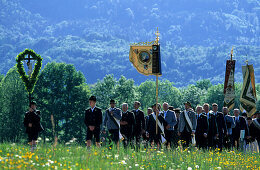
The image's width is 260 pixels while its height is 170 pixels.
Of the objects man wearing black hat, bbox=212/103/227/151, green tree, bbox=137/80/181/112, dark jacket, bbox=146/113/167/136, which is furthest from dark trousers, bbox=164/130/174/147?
green tree, bbox=137/80/181/112

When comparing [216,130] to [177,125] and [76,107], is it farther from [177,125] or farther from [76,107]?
[76,107]

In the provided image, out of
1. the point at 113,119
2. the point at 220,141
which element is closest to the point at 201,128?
the point at 220,141

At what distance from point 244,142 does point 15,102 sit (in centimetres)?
4438

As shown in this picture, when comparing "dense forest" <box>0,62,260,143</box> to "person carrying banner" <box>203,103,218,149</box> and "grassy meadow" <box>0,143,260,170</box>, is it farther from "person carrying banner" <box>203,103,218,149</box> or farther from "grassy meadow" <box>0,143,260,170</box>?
"grassy meadow" <box>0,143,260,170</box>

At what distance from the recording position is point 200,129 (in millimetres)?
18766

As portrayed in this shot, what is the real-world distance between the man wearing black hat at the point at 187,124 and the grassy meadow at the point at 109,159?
498 cm

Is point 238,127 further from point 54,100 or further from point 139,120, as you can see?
point 54,100

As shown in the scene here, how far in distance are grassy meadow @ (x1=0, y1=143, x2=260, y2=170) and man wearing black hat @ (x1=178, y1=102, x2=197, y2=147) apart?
4.98 metres

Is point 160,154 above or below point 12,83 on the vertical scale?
below

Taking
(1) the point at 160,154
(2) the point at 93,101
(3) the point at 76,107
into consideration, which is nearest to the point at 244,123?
(2) the point at 93,101

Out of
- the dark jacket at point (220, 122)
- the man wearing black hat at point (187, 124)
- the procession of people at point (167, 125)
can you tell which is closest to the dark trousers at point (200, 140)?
the procession of people at point (167, 125)

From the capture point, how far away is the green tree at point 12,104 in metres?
57.1

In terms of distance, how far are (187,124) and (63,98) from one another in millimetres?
45785

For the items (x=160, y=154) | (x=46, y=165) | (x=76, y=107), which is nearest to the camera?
(x=46, y=165)
